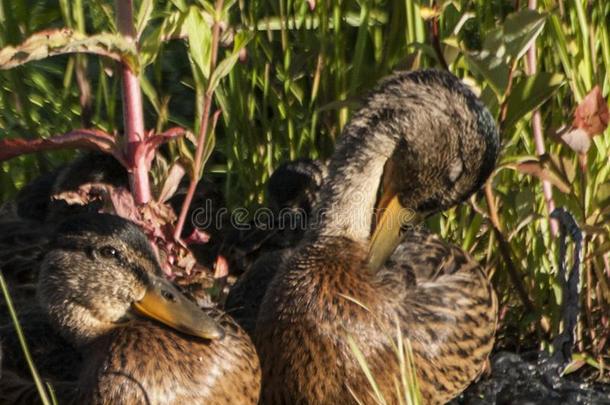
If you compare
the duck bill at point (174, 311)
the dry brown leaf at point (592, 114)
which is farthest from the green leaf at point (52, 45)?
the dry brown leaf at point (592, 114)

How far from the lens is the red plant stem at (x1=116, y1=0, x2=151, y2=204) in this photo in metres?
4.01

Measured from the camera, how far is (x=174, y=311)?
12.6 ft

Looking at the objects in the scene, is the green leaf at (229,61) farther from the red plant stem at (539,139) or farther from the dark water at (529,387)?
the dark water at (529,387)

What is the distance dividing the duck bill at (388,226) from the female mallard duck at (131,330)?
44 centimetres

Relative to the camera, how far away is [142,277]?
3883 millimetres

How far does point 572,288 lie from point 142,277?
4.18 ft

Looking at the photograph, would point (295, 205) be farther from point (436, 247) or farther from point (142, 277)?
point (142, 277)

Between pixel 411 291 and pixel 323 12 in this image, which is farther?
pixel 323 12

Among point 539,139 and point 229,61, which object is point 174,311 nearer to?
point 229,61

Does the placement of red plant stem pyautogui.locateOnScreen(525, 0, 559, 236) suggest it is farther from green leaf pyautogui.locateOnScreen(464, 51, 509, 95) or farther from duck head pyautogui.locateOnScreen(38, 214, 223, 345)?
duck head pyautogui.locateOnScreen(38, 214, 223, 345)

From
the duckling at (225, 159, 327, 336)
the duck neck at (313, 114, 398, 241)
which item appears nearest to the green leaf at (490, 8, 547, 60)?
the duck neck at (313, 114, 398, 241)

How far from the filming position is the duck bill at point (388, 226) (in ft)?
13.4

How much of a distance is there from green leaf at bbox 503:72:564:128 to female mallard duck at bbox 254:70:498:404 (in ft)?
0.59

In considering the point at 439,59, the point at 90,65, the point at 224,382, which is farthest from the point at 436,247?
the point at 90,65
